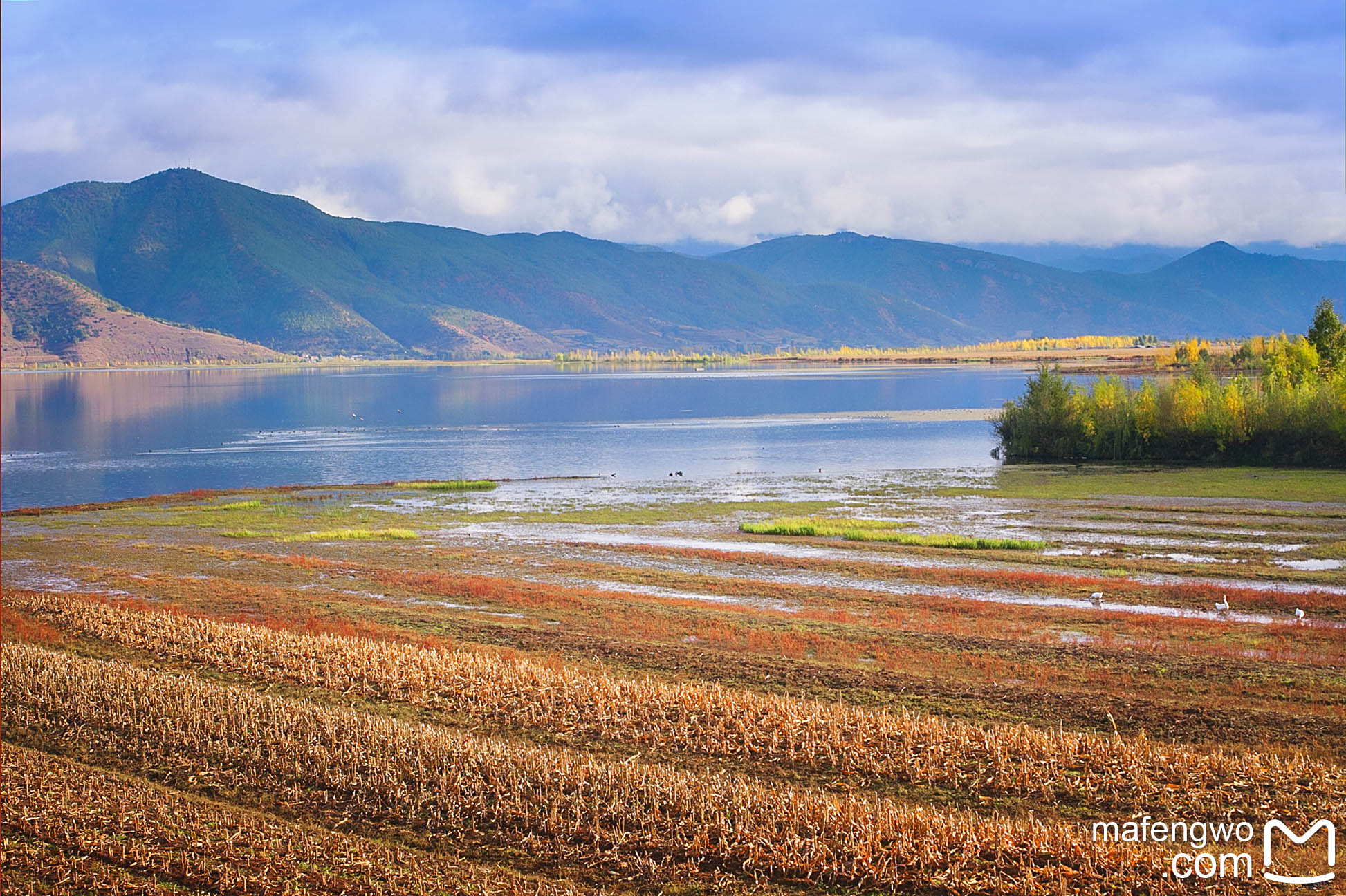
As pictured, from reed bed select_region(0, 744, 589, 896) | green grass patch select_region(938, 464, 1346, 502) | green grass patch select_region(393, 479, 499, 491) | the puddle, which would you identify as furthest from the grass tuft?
the puddle

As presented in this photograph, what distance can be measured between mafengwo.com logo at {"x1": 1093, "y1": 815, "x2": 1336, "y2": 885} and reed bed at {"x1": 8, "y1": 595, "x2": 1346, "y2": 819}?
394 mm

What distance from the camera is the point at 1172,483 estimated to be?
4784 cm

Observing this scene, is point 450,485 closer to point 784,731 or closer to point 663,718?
point 663,718

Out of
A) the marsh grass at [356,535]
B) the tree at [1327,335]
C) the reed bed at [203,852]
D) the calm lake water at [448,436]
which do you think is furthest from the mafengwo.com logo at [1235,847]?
the tree at [1327,335]

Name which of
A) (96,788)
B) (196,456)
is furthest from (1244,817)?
(196,456)

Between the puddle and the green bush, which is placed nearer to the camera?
the puddle

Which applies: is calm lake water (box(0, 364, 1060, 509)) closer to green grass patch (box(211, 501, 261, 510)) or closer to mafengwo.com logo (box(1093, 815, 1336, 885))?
green grass patch (box(211, 501, 261, 510))

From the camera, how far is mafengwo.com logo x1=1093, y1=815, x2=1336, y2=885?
33.2 ft

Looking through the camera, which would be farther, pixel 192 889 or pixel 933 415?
pixel 933 415

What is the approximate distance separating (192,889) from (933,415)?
98831mm

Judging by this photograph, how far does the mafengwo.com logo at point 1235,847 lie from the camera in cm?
1013

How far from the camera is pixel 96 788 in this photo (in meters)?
12.8

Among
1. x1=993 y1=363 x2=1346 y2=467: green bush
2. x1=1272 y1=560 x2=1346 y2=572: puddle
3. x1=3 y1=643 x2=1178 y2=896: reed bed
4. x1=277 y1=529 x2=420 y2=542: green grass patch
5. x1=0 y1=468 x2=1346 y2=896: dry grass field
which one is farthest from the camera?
x1=993 y1=363 x2=1346 y2=467: green bush

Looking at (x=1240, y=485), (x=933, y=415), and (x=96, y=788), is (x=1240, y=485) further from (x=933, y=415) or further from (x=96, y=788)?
(x=933, y=415)
